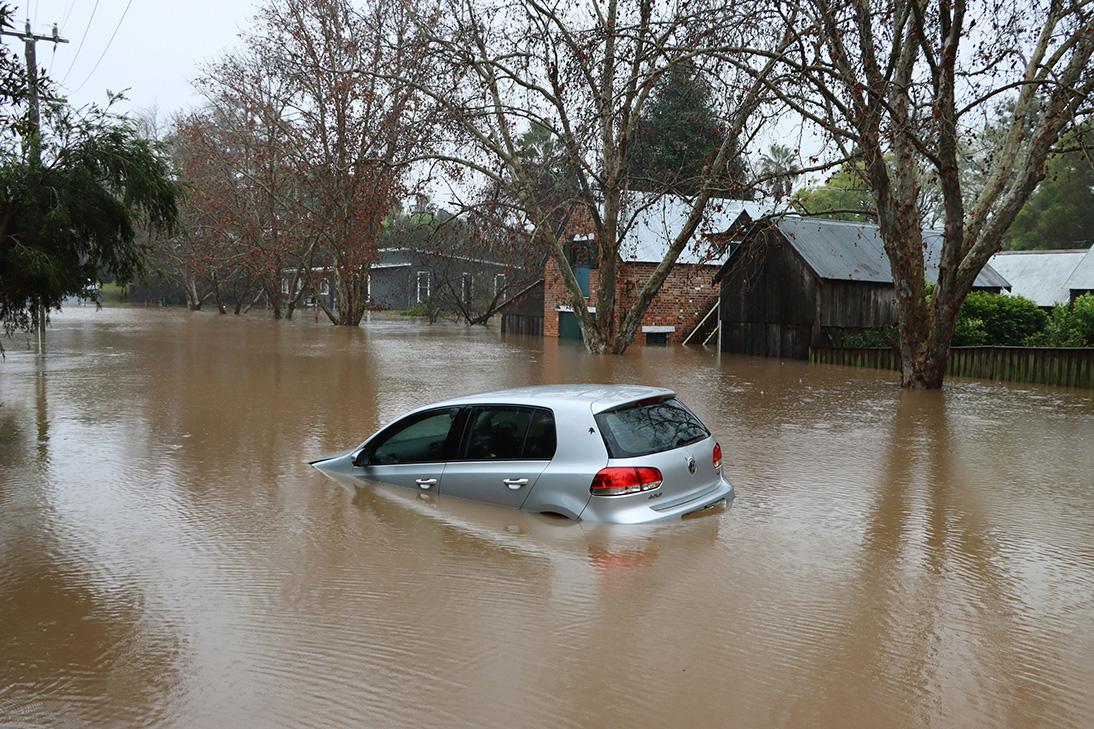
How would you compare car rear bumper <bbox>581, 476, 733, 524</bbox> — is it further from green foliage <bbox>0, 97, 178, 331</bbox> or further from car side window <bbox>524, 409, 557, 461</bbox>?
green foliage <bbox>0, 97, 178, 331</bbox>

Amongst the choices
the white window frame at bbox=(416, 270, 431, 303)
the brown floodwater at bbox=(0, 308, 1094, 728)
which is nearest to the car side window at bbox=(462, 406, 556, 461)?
the brown floodwater at bbox=(0, 308, 1094, 728)

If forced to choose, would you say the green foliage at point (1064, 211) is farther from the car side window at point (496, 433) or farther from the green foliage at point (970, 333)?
the car side window at point (496, 433)

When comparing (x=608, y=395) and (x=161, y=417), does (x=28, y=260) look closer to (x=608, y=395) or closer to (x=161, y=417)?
(x=161, y=417)

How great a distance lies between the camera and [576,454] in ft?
23.9

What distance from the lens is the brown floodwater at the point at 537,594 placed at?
4.62 m

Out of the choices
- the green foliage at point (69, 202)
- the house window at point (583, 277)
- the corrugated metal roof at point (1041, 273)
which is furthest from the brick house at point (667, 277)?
the green foliage at point (69, 202)

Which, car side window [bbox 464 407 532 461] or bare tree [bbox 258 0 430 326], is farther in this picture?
bare tree [bbox 258 0 430 326]

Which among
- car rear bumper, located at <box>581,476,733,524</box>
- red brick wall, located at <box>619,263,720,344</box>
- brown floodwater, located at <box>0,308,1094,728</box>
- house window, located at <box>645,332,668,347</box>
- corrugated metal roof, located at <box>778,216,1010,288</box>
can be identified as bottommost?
brown floodwater, located at <box>0,308,1094,728</box>

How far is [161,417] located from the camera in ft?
48.1

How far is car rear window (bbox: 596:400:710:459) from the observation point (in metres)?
7.25

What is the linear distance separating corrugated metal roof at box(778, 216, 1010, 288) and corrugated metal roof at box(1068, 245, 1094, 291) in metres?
3.99

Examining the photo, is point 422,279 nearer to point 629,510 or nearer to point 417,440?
point 417,440

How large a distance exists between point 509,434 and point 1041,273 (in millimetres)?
33441

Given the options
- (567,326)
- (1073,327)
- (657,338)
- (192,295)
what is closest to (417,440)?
(1073,327)
